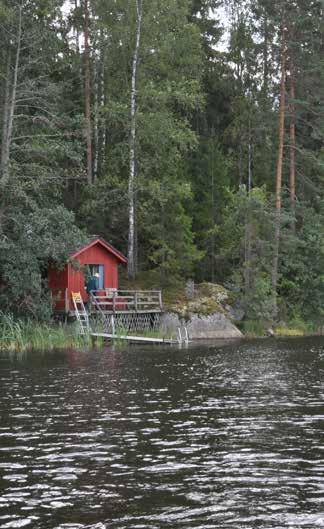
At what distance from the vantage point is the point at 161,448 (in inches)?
402

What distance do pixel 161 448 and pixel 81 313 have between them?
2245 centimetres

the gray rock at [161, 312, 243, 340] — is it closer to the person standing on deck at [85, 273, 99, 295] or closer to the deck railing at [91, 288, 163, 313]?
the deck railing at [91, 288, 163, 313]

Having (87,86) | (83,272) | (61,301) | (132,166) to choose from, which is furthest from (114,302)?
(87,86)

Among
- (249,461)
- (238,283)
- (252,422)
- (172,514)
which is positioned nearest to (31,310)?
(238,283)

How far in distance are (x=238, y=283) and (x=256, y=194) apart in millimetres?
4877

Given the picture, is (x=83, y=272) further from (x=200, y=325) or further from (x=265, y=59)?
(x=265, y=59)

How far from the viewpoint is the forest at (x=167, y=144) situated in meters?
33.8

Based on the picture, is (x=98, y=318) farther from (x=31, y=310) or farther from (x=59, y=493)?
(x=59, y=493)

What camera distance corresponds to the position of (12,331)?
26.7 meters

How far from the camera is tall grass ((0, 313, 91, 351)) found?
87.6ft

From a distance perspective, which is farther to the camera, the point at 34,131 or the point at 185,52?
the point at 185,52

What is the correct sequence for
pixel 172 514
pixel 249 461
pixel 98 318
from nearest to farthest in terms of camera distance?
pixel 172 514 → pixel 249 461 → pixel 98 318

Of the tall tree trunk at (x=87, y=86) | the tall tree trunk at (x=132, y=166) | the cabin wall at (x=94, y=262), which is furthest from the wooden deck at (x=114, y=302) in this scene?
the tall tree trunk at (x=87, y=86)

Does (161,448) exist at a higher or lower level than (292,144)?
lower
